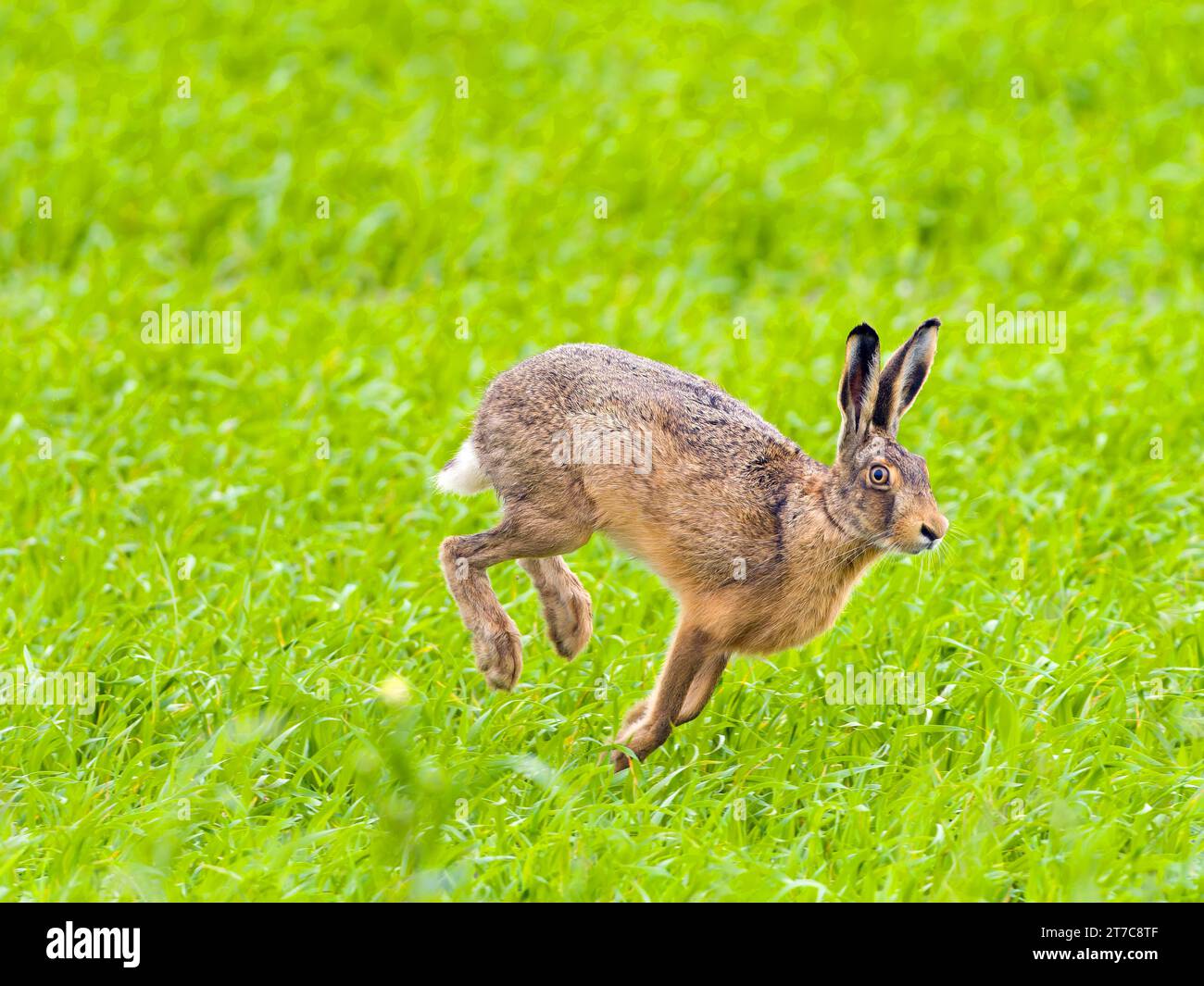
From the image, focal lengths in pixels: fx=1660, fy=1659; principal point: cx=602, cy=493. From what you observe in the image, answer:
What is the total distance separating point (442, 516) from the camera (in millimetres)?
6633

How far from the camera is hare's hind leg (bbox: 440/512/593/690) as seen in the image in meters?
4.96

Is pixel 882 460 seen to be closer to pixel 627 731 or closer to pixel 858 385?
pixel 858 385

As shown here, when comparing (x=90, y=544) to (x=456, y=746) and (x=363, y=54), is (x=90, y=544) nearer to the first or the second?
(x=456, y=746)

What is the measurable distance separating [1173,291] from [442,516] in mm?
4560

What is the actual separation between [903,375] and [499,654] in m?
1.45

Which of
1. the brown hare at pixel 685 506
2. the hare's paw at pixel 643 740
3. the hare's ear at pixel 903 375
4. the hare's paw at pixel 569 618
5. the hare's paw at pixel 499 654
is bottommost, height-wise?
the hare's paw at pixel 643 740

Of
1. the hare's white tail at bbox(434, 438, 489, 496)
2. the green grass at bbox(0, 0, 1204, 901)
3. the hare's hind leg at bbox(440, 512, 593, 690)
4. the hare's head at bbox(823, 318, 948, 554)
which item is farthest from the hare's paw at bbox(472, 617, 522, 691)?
the hare's head at bbox(823, 318, 948, 554)

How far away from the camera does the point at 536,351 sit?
26.2ft

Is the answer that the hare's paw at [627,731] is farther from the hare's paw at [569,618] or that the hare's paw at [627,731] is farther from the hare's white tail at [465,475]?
the hare's white tail at [465,475]

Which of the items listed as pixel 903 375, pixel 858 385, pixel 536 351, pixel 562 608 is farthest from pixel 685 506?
pixel 536 351

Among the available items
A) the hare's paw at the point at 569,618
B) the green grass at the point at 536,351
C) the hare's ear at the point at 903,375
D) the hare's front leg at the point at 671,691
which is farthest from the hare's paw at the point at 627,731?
the hare's ear at the point at 903,375

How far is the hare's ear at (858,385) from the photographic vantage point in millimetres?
4680

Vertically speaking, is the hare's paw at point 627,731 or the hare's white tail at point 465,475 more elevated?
the hare's white tail at point 465,475

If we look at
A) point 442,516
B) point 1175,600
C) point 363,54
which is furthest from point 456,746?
point 363,54
